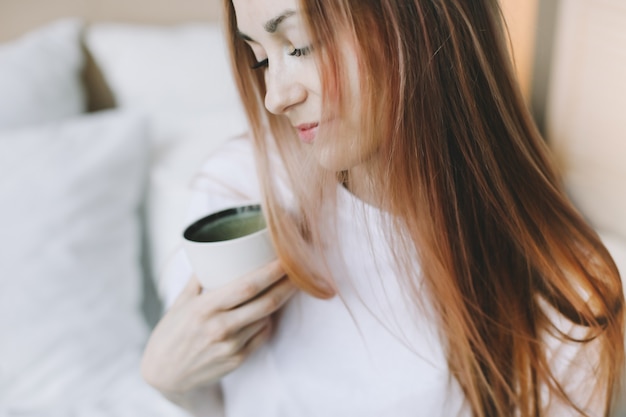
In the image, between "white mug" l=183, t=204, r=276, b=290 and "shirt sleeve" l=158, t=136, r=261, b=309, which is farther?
"shirt sleeve" l=158, t=136, r=261, b=309

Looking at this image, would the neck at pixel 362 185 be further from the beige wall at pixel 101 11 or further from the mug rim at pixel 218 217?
the beige wall at pixel 101 11

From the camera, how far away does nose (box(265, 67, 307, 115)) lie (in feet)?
1.55

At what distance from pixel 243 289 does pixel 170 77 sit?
2.48 feet

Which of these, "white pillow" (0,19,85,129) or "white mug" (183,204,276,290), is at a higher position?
"white pillow" (0,19,85,129)

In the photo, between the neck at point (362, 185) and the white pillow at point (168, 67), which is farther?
the white pillow at point (168, 67)

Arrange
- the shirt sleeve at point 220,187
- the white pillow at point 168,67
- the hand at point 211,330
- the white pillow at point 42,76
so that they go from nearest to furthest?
the hand at point 211,330 → the shirt sleeve at point 220,187 → the white pillow at point 42,76 → the white pillow at point 168,67

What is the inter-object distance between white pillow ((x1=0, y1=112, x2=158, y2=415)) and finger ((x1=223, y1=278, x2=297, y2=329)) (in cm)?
36

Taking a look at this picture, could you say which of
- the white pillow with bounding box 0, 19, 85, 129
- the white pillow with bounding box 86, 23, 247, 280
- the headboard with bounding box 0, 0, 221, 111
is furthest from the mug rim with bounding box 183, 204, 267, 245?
the headboard with bounding box 0, 0, 221, 111

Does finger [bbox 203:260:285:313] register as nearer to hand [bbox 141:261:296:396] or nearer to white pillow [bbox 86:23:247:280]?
hand [bbox 141:261:296:396]

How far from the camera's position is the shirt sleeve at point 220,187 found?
70cm

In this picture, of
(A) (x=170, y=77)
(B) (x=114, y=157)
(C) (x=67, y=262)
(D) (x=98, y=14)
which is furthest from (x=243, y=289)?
(D) (x=98, y=14)

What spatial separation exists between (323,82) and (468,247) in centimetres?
24

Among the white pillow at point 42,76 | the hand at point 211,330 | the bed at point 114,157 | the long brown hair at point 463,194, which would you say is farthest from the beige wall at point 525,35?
the white pillow at point 42,76

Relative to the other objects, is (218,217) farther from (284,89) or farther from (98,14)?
(98,14)
